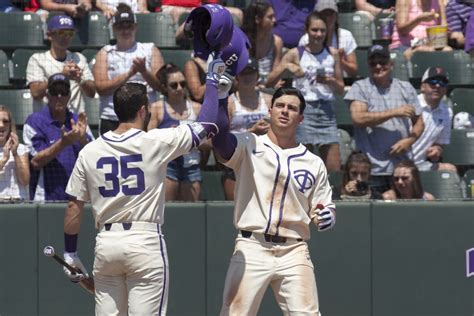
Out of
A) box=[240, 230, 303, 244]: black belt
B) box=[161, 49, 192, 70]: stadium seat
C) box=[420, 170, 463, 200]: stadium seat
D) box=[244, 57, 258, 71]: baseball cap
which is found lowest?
box=[240, 230, 303, 244]: black belt

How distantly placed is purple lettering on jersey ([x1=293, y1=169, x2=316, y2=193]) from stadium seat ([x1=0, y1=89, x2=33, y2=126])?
347cm

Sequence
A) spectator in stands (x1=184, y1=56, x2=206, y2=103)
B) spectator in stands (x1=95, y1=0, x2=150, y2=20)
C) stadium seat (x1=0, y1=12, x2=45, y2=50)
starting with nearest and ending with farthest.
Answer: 1. spectator in stands (x1=184, y1=56, x2=206, y2=103)
2. stadium seat (x1=0, y1=12, x2=45, y2=50)
3. spectator in stands (x1=95, y1=0, x2=150, y2=20)

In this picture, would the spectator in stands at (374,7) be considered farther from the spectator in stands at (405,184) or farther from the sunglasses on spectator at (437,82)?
the spectator in stands at (405,184)

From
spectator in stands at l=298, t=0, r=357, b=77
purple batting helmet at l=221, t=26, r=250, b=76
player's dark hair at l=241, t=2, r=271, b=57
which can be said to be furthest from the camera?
spectator in stands at l=298, t=0, r=357, b=77

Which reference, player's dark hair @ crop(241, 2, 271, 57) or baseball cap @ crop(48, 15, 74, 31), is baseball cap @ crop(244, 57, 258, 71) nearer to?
player's dark hair @ crop(241, 2, 271, 57)

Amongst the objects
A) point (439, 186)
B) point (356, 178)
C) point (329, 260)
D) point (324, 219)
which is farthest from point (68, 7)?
point (324, 219)

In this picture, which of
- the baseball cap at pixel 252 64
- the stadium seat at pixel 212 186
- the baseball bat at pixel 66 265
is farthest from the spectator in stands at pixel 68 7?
the baseball bat at pixel 66 265

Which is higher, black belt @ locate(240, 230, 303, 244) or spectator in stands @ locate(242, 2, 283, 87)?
spectator in stands @ locate(242, 2, 283, 87)

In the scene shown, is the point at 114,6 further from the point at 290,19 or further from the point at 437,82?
the point at 437,82

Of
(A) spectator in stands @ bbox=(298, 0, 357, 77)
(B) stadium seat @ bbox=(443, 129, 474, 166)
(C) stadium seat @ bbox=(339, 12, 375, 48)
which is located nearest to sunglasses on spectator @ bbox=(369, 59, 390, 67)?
(A) spectator in stands @ bbox=(298, 0, 357, 77)

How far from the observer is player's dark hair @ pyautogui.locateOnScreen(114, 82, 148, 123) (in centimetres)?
592

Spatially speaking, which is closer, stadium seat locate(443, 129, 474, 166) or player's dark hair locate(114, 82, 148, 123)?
player's dark hair locate(114, 82, 148, 123)

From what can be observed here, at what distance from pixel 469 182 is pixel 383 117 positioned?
98 centimetres

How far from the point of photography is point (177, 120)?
893 cm
